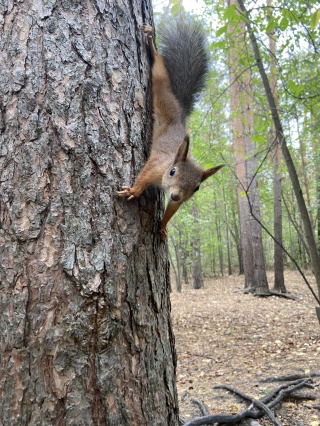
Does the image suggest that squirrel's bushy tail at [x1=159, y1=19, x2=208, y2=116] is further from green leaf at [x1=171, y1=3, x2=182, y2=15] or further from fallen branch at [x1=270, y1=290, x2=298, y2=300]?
fallen branch at [x1=270, y1=290, x2=298, y2=300]

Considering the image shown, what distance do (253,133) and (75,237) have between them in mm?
5175

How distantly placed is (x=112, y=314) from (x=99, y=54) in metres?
1.06

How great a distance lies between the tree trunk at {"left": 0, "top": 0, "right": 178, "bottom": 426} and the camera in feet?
4.23

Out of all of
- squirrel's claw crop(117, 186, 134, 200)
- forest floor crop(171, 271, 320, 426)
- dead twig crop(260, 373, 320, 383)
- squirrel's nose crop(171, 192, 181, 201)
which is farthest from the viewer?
dead twig crop(260, 373, 320, 383)

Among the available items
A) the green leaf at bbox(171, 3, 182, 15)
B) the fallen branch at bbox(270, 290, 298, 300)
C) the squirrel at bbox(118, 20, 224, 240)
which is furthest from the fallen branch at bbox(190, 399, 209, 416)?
the fallen branch at bbox(270, 290, 298, 300)

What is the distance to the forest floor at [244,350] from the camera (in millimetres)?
3279

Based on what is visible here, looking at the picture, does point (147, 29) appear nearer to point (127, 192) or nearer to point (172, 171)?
point (172, 171)

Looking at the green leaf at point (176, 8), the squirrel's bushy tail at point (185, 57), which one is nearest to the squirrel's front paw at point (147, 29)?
the squirrel's bushy tail at point (185, 57)

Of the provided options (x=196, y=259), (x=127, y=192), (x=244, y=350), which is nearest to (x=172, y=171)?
(x=127, y=192)

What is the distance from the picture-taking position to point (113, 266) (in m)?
1.42

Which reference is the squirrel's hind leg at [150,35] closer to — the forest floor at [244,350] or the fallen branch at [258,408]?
the fallen branch at [258,408]

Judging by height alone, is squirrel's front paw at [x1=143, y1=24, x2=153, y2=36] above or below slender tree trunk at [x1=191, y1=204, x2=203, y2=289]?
above

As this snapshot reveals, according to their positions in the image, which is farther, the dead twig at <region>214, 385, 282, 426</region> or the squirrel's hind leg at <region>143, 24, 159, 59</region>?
the dead twig at <region>214, 385, 282, 426</region>

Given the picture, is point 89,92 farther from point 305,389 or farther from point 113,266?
point 305,389
